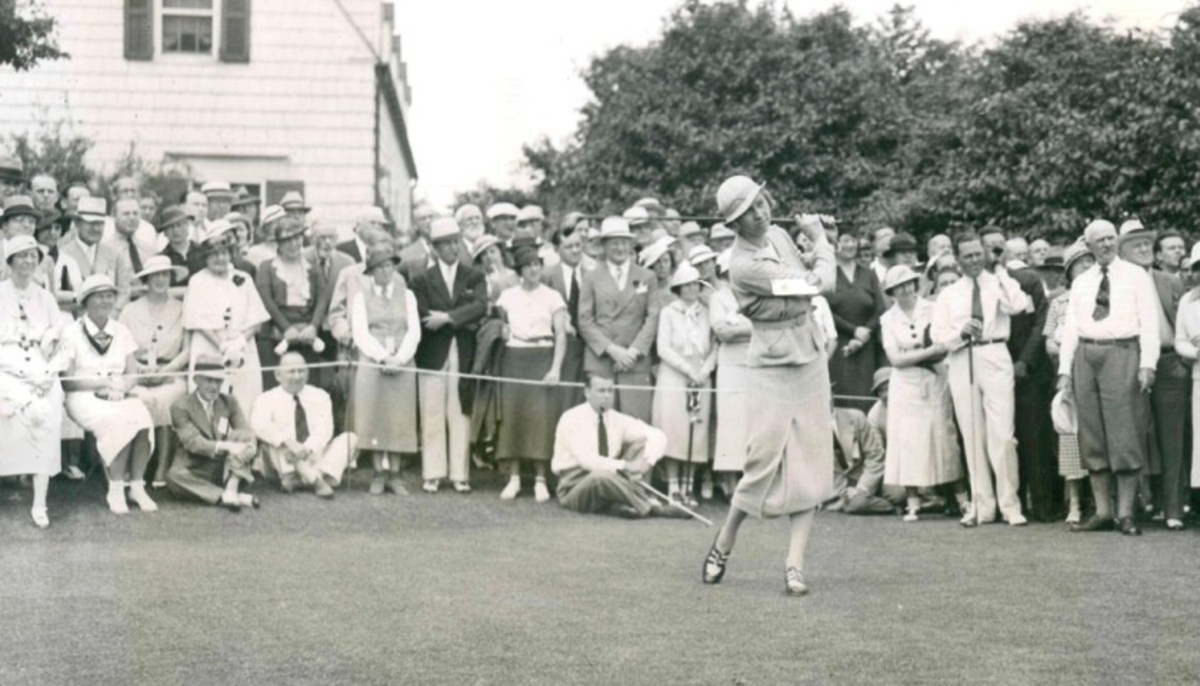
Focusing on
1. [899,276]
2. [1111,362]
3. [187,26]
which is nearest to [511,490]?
[899,276]

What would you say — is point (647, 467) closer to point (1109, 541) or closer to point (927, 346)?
point (927, 346)

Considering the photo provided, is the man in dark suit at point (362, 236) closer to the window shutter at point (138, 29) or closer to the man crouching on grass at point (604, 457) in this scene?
the man crouching on grass at point (604, 457)

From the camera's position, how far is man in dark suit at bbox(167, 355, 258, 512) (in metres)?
13.1

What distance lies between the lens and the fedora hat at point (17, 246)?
12805 millimetres

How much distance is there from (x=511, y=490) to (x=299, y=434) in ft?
5.58

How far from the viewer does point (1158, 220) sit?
67.7ft

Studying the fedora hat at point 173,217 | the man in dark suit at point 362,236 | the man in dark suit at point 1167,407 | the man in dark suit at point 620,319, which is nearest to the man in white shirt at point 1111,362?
the man in dark suit at point 1167,407

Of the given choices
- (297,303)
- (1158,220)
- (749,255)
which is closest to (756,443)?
(749,255)

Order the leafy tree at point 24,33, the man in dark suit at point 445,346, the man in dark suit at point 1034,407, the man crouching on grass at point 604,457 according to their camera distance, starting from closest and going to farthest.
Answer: the man in dark suit at point 1034,407, the man crouching on grass at point 604,457, the man in dark suit at point 445,346, the leafy tree at point 24,33

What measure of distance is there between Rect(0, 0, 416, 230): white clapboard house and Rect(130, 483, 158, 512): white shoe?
11521 mm

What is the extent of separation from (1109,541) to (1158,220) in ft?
31.1

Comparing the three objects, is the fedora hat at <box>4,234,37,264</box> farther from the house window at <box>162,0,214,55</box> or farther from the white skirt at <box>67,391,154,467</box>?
the house window at <box>162,0,214,55</box>

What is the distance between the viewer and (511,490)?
14.2 meters

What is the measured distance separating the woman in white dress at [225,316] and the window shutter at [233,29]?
35.4 ft
